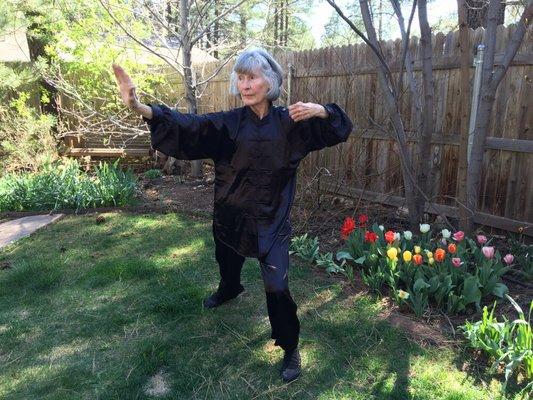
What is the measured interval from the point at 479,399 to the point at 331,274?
169 cm

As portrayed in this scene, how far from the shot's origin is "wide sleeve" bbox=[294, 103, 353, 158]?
7.90ft

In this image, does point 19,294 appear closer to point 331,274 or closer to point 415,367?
point 331,274

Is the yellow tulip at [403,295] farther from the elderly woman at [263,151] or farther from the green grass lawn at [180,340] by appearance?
the elderly woman at [263,151]

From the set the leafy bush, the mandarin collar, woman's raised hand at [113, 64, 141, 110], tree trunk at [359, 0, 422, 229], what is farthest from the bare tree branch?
the leafy bush

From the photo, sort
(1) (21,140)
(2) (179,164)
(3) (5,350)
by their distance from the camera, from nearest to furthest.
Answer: (3) (5,350) < (1) (21,140) < (2) (179,164)

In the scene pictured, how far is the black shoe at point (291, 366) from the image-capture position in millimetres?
2562

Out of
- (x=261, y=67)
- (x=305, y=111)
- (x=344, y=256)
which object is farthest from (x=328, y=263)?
(x=261, y=67)

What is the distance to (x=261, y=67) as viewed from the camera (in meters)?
2.43

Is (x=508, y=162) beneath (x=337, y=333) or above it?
above

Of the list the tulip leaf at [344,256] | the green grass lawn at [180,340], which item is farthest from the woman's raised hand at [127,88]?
the tulip leaf at [344,256]

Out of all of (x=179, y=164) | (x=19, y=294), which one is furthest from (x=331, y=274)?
(x=179, y=164)

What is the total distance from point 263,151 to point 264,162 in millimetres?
61

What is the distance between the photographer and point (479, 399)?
2377 millimetres

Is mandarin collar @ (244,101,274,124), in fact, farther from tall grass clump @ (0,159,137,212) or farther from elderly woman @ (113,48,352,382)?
tall grass clump @ (0,159,137,212)
